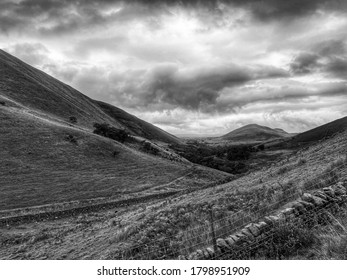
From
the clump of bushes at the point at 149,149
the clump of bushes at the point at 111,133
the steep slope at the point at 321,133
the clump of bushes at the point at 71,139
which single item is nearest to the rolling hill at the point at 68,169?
the clump of bushes at the point at 71,139

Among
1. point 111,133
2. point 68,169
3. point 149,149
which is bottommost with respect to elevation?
point 68,169

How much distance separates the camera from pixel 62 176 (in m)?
49.6

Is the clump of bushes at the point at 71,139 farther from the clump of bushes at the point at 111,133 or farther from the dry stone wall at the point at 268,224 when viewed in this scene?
the dry stone wall at the point at 268,224

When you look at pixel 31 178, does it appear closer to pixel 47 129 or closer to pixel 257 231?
pixel 47 129

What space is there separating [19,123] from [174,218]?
202 feet

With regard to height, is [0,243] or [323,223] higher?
[323,223]

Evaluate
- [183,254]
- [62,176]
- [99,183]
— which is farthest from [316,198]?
[62,176]

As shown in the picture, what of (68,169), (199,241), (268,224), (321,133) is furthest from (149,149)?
(321,133)

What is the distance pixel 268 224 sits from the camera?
9180mm

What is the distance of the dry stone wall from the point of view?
8.85m

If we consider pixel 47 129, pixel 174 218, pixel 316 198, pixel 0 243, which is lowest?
pixel 0 243

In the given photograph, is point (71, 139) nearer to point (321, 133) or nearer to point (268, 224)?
point (268, 224)

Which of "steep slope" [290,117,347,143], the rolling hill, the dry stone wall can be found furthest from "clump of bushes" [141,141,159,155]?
"steep slope" [290,117,347,143]
